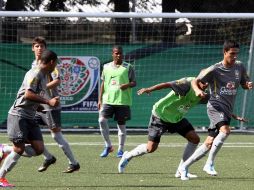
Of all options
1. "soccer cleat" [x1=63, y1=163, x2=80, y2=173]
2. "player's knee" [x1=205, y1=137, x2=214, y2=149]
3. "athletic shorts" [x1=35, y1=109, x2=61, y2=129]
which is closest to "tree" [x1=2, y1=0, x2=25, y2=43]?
"athletic shorts" [x1=35, y1=109, x2=61, y2=129]

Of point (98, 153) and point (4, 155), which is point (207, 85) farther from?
point (98, 153)

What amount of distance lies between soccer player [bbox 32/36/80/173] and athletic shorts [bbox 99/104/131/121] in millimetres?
2387

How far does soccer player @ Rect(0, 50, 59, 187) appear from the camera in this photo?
8.99 metres

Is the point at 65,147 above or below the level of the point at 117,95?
below

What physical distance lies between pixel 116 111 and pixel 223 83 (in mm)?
3428

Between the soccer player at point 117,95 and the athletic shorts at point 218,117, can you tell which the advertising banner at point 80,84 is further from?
the athletic shorts at point 218,117

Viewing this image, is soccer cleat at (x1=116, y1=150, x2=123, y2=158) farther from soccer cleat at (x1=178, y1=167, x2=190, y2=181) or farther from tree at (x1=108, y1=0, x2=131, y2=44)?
tree at (x1=108, y1=0, x2=131, y2=44)

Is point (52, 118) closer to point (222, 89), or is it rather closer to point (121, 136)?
point (222, 89)

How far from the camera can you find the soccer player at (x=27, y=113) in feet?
29.5

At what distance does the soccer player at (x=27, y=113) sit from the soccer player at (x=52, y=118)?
1.05 metres

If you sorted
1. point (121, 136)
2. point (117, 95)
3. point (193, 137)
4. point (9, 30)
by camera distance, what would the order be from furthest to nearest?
point (9, 30)
point (117, 95)
point (121, 136)
point (193, 137)

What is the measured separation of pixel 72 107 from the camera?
61.4 ft

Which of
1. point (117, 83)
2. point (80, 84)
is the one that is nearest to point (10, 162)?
point (117, 83)

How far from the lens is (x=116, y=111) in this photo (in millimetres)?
13727
